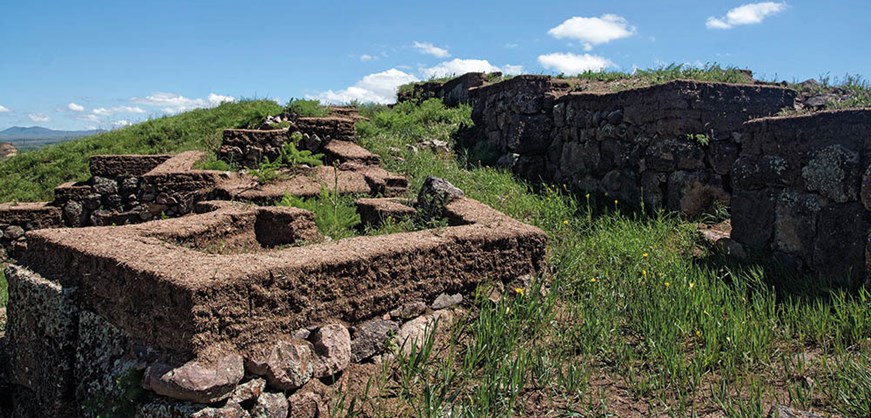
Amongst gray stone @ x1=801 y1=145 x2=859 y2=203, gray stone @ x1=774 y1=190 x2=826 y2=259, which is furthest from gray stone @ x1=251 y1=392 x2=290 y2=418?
gray stone @ x1=801 y1=145 x2=859 y2=203

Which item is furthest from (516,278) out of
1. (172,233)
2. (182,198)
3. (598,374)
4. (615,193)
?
(182,198)

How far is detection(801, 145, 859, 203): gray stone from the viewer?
14.1ft

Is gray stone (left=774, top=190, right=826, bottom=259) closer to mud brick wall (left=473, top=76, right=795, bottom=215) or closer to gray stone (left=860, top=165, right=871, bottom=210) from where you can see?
gray stone (left=860, top=165, right=871, bottom=210)

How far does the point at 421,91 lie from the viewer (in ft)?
46.8

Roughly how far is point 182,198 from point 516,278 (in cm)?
467

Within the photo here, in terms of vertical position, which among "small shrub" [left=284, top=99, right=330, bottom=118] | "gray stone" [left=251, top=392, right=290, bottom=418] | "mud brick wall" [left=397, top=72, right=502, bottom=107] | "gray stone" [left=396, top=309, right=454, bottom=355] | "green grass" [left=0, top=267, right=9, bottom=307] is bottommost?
"green grass" [left=0, top=267, right=9, bottom=307]

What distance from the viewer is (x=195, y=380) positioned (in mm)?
2678

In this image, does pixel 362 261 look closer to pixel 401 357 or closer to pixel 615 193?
pixel 401 357

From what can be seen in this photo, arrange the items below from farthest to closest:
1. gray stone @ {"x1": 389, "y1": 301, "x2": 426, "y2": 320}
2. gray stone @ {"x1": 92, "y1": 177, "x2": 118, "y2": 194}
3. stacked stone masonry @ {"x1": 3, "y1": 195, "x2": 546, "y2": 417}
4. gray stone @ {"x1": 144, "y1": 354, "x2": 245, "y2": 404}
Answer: gray stone @ {"x1": 92, "y1": 177, "x2": 118, "y2": 194} < gray stone @ {"x1": 389, "y1": 301, "x2": 426, "y2": 320} < stacked stone masonry @ {"x1": 3, "y1": 195, "x2": 546, "y2": 417} < gray stone @ {"x1": 144, "y1": 354, "x2": 245, "y2": 404}

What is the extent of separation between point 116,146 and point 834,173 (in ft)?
33.4

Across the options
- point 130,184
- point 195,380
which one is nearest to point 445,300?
point 195,380

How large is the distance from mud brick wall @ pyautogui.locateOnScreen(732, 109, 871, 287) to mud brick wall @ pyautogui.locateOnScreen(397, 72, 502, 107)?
270 inches

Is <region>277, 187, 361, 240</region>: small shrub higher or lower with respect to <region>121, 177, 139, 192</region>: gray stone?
lower

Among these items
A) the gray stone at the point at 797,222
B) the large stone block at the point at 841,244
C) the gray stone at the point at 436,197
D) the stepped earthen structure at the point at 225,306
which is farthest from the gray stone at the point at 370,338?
the gray stone at the point at 797,222
